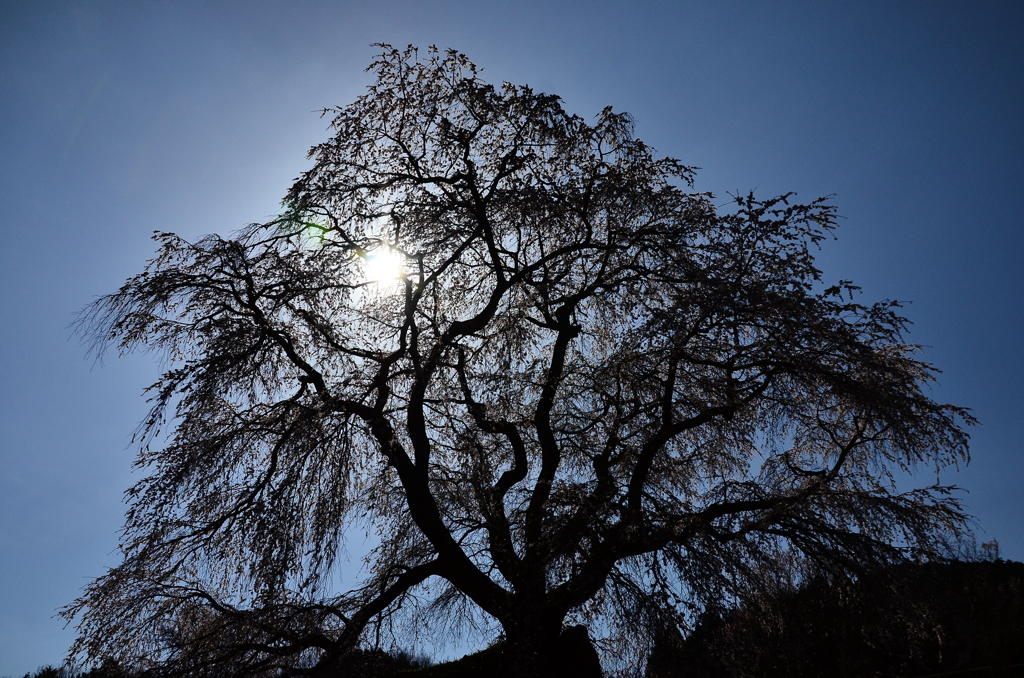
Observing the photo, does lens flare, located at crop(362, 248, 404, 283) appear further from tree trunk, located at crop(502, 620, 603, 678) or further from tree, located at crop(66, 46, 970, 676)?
tree trunk, located at crop(502, 620, 603, 678)

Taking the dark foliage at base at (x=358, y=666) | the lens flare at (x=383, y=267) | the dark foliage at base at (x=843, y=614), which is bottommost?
the dark foliage at base at (x=843, y=614)

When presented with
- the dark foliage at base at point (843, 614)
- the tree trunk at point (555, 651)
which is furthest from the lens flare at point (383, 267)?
the dark foliage at base at point (843, 614)

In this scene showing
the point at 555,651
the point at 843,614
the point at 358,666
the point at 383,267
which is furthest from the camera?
the point at 383,267

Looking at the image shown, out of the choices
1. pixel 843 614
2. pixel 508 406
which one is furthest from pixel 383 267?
pixel 843 614

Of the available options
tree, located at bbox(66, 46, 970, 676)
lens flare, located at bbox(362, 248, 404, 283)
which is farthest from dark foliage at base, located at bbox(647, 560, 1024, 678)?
lens flare, located at bbox(362, 248, 404, 283)

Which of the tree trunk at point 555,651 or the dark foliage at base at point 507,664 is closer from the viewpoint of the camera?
the tree trunk at point 555,651

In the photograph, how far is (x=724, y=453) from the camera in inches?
344

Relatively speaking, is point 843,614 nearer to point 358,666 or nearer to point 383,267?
point 358,666

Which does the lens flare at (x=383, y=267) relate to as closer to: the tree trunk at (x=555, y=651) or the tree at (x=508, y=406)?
the tree at (x=508, y=406)

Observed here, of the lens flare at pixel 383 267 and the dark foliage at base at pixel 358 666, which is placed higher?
the lens flare at pixel 383 267

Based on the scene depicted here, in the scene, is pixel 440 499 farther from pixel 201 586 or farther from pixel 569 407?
pixel 201 586

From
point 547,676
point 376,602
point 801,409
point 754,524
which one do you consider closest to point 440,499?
point 376,602

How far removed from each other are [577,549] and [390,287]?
14.0ft

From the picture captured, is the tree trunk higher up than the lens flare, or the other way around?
the lens flare
